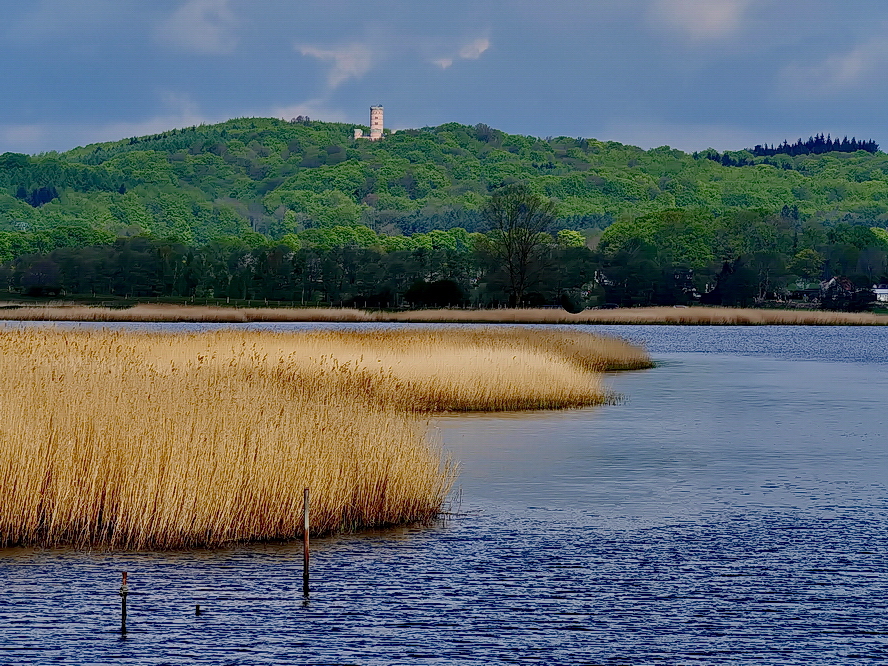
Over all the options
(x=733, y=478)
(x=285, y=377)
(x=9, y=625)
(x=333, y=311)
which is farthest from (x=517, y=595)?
(x=333, y=311)

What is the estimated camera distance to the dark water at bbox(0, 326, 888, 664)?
12820 mm

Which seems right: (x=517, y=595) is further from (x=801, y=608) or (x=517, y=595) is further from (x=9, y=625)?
(x=9, y=625)

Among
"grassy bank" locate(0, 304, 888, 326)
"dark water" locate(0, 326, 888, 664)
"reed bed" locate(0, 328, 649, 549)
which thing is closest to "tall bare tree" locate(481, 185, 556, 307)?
"grassy bank" locate(0, 304, 888, 326)

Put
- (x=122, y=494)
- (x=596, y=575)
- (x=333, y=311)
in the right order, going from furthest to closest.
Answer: (x=333, y=311), (x=122, y=494), (x=596, y=575)

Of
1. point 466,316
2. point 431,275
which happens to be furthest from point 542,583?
point 431,275

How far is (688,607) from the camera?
14453mm

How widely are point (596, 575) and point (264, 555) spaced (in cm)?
423

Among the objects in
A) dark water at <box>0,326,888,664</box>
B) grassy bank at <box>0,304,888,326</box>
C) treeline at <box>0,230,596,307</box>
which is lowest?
dark water at <box>0,326,888,664</box>

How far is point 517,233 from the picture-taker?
409 feet

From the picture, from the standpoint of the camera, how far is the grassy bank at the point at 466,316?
106 metres

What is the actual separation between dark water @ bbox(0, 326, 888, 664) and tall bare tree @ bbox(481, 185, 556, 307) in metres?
96.3

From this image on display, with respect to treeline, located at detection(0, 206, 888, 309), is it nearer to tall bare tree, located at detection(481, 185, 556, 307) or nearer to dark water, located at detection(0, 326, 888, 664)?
tall bare tree, located at detection(481, 185, 556, 307)

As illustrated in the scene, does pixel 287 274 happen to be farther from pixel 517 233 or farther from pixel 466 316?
pixel 466 316

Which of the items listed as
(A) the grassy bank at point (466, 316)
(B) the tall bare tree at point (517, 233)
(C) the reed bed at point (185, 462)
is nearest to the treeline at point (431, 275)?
(B) the tall bare tree at point (517, 233)
